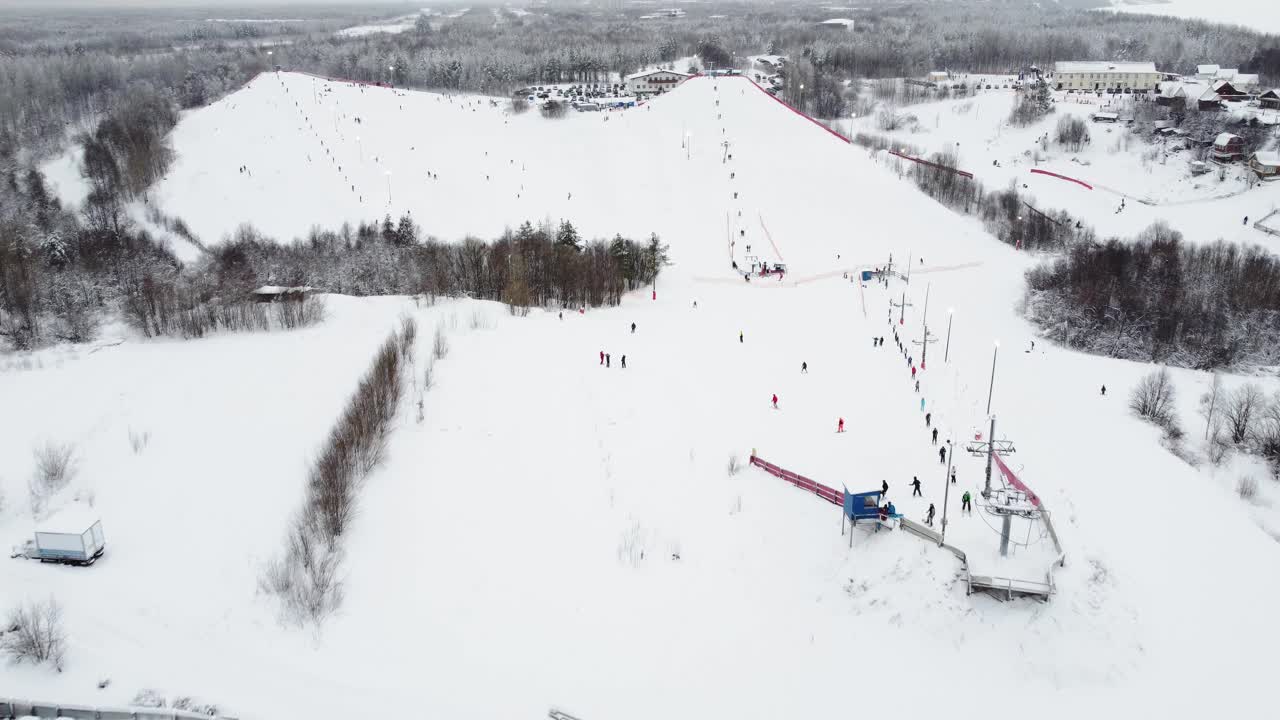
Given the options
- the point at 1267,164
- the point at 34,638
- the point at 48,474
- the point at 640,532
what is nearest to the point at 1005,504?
the point at 640,532

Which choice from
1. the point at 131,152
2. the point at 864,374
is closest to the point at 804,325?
the point at 864,374

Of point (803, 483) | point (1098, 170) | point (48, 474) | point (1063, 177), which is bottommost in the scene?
point (803, 483)

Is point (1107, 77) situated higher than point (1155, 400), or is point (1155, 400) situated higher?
point (1107, 77)

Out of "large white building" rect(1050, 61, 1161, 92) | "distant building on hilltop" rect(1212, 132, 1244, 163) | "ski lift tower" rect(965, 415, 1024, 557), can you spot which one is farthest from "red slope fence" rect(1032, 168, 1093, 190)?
"ski lift tower" rect(965, 415, 1024, 557)

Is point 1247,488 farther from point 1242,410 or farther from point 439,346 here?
point 439,346

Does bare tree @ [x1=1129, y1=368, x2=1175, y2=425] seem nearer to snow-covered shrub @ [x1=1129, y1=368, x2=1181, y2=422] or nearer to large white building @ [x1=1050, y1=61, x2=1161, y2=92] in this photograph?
snow-covered shrub @ [x1=1129, y1=368, x2=1181, y2=422]

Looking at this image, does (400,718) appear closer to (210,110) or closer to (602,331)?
(602,331)

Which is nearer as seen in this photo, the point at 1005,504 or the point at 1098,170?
the point at 1005,504
